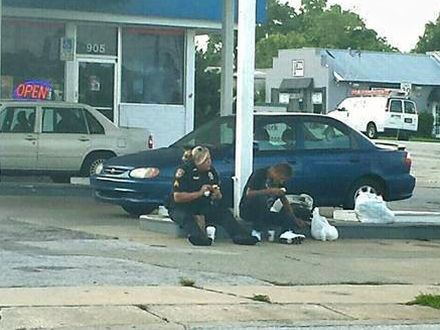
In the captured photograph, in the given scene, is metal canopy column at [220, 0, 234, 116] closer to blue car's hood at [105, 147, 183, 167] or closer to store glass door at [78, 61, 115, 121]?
blue car's hood at [105, 147, 183, 167]

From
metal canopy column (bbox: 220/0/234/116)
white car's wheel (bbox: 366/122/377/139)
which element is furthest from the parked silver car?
Answer: white car's wheel (bbox: 366/122/377/139)

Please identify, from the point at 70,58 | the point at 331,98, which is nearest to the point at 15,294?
the point at 70,58

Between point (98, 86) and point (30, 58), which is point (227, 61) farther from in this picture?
point (30, 58)

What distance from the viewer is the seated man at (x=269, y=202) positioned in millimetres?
16344

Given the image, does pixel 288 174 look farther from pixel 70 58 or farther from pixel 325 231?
pixel 70 58

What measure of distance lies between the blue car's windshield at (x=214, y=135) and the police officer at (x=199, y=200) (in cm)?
302

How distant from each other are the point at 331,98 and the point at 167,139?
4711 centimetres

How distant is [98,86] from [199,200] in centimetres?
1271

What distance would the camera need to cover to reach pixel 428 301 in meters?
11.4

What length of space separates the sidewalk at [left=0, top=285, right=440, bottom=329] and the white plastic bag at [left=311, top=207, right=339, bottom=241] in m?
4.55

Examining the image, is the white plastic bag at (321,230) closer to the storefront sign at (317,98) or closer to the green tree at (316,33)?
the storefront sign at (317,98)

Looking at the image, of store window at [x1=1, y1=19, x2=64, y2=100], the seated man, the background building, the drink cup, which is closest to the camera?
the seated man

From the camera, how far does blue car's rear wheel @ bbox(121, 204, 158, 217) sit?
18.0m

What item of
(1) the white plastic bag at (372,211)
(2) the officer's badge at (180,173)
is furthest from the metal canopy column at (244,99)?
(1) the white plastic bag at (372,211)
